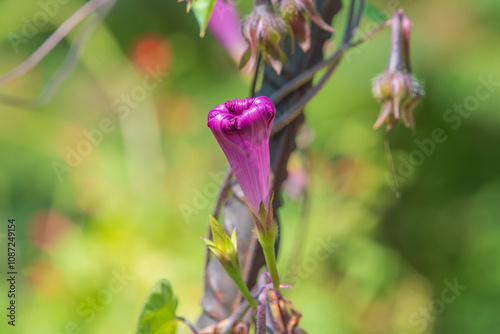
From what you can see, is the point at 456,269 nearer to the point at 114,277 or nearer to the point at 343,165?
the point at 343,165

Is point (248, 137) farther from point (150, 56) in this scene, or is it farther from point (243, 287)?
point (150, 56)

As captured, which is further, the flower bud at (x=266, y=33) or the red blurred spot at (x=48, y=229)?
the red blurred spot at (x=48, y=229)

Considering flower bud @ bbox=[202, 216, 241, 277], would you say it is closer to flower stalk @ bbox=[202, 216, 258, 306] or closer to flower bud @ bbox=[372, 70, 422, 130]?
flower stalk @ bbox=[202, 216, 258, 306]

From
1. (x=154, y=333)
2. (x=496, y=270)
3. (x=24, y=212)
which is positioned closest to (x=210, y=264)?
(x=154, y=333)

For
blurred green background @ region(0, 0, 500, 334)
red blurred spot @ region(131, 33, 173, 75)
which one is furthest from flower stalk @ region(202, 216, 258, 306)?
red blurred spot @ region(131, 33, 173, 75)

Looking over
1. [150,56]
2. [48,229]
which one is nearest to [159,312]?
[48,229]

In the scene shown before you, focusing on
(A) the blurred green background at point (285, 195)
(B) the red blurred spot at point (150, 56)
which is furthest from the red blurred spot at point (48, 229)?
(B) the red blurred spot at point (150, 56)

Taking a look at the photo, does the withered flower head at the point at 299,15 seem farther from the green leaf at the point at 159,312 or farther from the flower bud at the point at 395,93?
the green leaf at the point at 159,312
